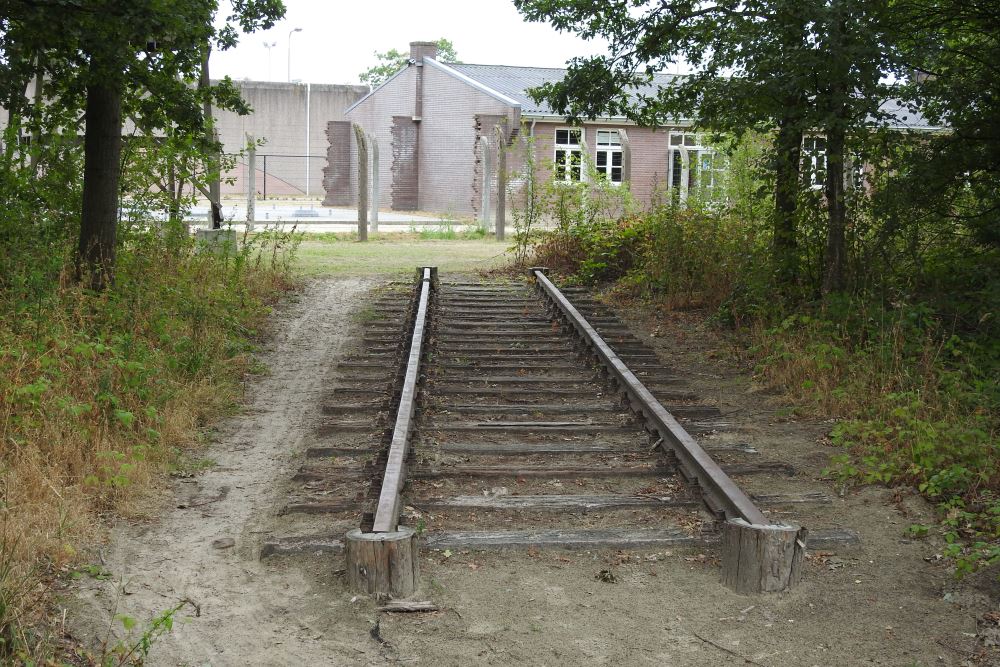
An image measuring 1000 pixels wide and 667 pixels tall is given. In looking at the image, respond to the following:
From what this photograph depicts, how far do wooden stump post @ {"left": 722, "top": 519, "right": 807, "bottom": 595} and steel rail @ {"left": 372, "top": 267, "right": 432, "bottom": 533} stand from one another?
152 centimetres

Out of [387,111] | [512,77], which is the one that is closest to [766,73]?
[512,77]

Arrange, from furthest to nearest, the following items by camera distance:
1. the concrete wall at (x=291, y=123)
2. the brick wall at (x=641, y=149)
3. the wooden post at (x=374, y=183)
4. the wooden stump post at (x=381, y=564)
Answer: the concrete wall at (x=291, y=123), the brick wall at (x=641, y=149), the wooden post at (x=374, y=183), the wooden stump post at (x=381, y=564)

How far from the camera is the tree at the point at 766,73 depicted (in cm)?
768

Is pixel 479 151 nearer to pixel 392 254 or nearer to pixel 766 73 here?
pixel 392 254

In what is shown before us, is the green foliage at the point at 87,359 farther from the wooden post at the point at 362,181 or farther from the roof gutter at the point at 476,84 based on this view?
the roof gutter at the point at 476,84

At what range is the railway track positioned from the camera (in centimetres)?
494

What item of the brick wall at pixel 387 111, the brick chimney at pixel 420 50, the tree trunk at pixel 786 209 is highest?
the brick chimney at pixel 420 50

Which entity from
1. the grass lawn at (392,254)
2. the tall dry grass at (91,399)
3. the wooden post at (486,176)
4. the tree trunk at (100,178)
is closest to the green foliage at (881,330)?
the tall dry grass at (91,399)

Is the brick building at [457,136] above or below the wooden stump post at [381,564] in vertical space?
above

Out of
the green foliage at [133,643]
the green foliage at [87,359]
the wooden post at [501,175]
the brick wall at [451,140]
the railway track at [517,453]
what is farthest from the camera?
the brick wall at [451,140]

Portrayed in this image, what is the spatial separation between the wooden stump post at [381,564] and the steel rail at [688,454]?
A: 1551mm

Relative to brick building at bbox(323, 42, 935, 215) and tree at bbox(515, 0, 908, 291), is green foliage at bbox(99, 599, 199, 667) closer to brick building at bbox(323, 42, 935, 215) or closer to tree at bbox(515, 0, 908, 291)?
tree at bbox(515, 0, 908, 291)

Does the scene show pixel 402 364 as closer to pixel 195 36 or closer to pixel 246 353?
pixel 246 353

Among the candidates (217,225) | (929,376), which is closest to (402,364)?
(929,376)
